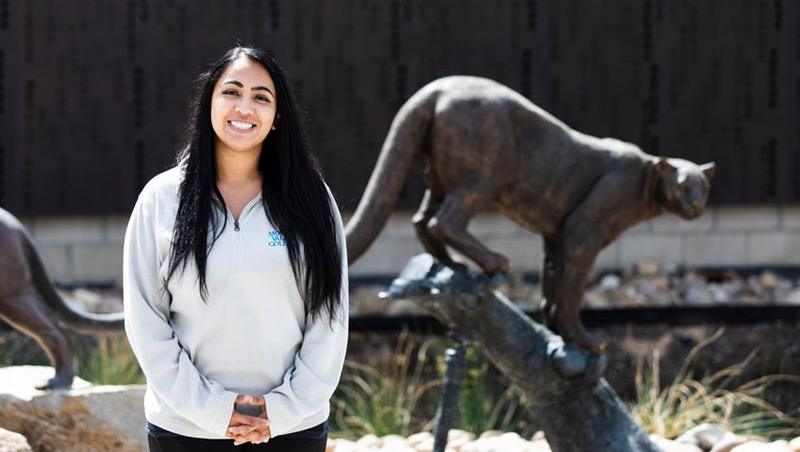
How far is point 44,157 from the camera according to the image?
20.4ft

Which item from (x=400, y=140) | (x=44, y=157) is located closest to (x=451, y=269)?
(x=400, y=140)

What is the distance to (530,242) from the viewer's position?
645 cm

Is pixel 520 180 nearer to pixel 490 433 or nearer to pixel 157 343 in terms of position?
pixel 490 433

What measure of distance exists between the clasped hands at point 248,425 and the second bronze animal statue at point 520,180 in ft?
5.48

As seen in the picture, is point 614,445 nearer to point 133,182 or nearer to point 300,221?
point 300,221

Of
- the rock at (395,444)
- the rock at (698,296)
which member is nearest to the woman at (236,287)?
the rock at (395,444)

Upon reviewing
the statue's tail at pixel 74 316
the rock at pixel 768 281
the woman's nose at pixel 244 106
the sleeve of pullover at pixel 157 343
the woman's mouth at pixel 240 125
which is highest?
the woman's nose at pixel 244 106

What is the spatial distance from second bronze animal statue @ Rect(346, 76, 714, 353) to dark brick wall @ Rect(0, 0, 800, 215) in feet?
8.38

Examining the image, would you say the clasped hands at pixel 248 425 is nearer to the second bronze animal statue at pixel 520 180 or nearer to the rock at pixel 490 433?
the second bronze animal statue at pixel 520 180

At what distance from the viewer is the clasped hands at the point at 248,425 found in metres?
1.94

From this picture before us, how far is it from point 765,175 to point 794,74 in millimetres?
739

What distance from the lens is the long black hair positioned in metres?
1.99

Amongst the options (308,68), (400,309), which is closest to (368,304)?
(400,309)

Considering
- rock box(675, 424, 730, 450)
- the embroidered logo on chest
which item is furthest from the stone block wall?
the embroidered logo on chest
